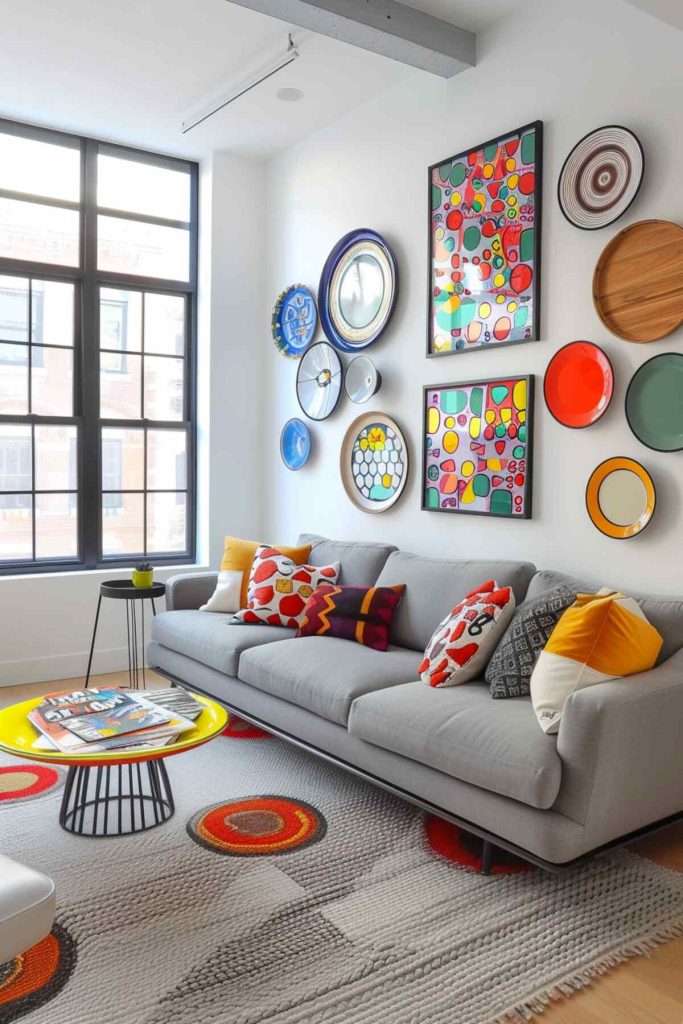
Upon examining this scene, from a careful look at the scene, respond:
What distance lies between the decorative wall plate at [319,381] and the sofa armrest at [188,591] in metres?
1.16

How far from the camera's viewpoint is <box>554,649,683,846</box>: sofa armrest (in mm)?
2258

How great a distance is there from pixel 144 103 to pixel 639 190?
277 centimetres

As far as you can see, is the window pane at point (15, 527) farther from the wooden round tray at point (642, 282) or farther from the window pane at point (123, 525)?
the wooden round tray at point (642, 282)

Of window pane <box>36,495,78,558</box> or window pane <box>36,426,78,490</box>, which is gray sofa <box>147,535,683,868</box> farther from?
window pane <box>36,426,78,490</box>

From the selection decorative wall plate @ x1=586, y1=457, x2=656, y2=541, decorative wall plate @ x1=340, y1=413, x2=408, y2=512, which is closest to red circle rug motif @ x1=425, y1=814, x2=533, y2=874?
decorative wall plate @ x1=586, y1=457, x2=656, y2=541

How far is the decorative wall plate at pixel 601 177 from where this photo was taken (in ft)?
10.2

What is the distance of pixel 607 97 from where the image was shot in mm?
3221

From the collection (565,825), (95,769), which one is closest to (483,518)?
(565,825)

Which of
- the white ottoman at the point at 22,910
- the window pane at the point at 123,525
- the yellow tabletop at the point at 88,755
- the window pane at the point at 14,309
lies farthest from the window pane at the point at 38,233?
the white ottoman at the point at 22,910

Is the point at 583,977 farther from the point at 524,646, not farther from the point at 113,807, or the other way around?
the point at 113,807

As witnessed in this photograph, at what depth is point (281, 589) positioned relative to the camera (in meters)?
4.00

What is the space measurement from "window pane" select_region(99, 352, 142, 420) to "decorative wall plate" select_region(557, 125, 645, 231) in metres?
2.88

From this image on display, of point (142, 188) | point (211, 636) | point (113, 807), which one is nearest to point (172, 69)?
point (142, 188)

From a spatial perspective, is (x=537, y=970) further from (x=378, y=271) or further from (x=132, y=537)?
(x=132, y=537)
